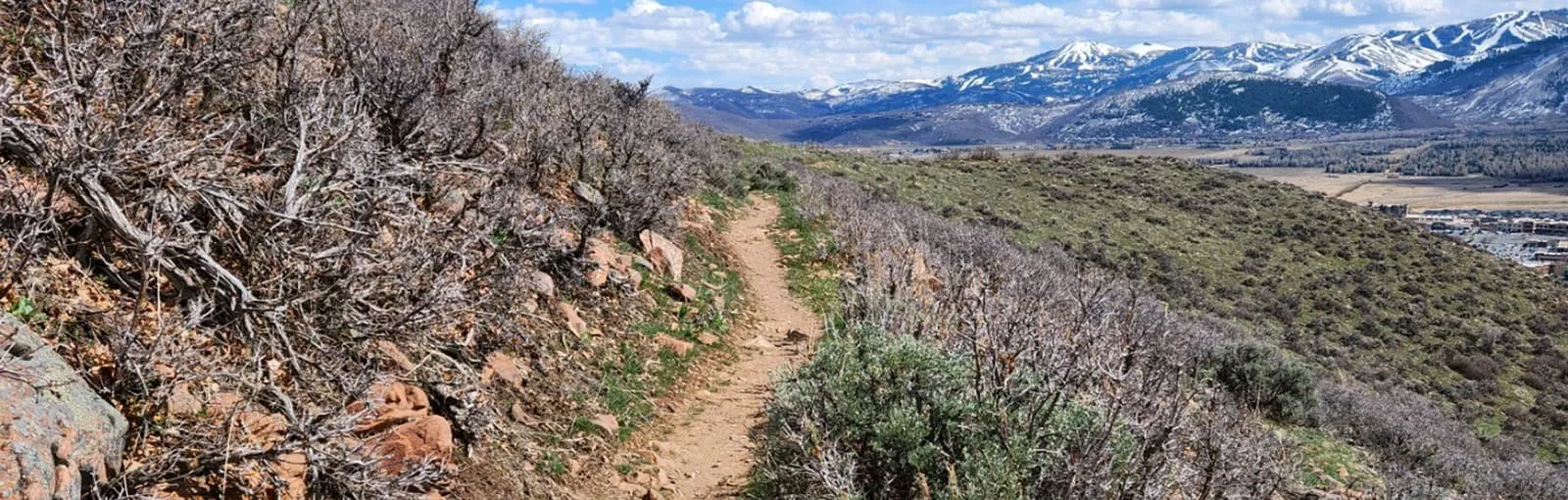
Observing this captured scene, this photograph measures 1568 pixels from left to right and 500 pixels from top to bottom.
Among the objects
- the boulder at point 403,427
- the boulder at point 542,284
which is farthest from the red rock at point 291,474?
the boulder at point 542,284

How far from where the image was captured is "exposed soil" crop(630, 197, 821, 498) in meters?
5.59

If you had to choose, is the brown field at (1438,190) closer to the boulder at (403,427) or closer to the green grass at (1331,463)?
the green grass at (1331,463)

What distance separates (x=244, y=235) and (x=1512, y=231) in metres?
86.2

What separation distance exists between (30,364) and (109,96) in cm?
230

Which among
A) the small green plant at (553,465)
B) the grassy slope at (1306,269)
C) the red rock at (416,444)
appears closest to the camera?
the red rock at (416,444)

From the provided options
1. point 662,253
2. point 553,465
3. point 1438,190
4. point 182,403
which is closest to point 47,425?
point 182,403

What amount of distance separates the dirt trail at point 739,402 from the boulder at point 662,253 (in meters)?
0.98

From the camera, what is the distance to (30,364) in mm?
2746

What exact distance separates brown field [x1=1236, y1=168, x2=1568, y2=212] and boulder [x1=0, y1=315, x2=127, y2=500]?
9468cm

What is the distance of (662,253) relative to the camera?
30.9 feet

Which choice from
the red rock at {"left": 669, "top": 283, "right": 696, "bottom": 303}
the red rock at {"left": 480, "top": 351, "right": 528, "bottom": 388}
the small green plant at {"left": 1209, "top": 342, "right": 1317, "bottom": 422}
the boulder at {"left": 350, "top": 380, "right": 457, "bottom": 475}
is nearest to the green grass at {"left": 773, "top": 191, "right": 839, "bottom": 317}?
the red rock at {"left": 669, "top": 283, "right": 696, "bottom": 303}

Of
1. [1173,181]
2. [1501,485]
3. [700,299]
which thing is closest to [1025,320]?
[700,299]

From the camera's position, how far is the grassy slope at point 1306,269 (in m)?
23.0

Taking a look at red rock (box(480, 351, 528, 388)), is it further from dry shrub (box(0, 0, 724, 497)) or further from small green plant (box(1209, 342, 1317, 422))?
small green plant (box(1209, 342, 1317, 422))
